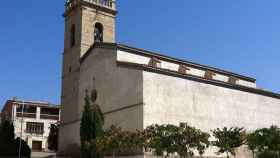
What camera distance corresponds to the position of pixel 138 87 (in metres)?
29.6

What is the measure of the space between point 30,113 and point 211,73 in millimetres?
32136

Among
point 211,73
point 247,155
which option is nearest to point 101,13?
point 211,73

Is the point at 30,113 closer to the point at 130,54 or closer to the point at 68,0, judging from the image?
the point at 68,0

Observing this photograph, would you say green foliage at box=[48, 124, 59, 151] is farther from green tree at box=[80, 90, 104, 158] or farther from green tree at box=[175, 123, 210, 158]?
green tree at box=[175, 123, 210, 158]

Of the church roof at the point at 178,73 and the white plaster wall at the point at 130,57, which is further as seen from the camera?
the white plaster wall at the point at 130,57

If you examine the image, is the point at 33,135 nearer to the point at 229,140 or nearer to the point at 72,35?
the point at 72,35

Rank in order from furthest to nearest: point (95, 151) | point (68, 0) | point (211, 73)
Answer: point (68, 0), point (211, 73), point (95, 151)

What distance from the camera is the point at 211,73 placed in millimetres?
39938

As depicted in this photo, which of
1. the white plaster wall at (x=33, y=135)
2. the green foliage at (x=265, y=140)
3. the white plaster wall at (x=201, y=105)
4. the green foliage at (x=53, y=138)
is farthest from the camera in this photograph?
the white plaster wall at (x=33, y=135)

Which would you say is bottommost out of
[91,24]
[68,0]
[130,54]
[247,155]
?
[247,155]

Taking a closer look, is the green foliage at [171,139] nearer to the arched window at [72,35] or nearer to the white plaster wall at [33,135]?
the arched window at [72,35]

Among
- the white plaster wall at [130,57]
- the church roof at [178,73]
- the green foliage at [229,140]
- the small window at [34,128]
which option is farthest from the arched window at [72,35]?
the small window at [34,128]

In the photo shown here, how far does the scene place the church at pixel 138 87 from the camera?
2991cm

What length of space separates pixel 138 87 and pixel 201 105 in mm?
6367
